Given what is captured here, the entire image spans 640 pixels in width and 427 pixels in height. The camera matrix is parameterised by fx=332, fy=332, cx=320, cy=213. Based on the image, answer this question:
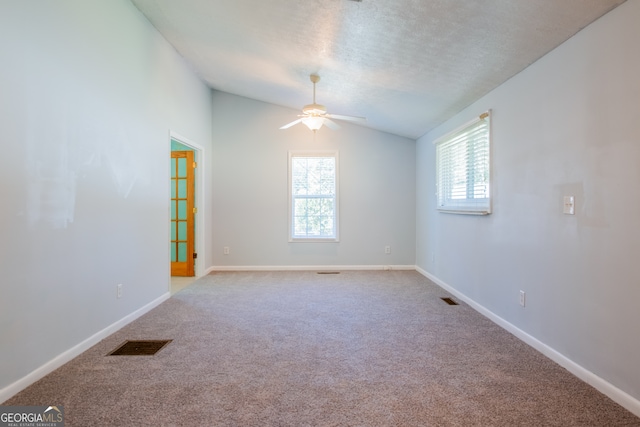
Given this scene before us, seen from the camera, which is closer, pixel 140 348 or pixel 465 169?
pixel 140 348

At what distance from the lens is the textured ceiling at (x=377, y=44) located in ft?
7.02

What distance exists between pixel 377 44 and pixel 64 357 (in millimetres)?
3334

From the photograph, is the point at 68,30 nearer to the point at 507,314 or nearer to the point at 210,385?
the point at 210,385

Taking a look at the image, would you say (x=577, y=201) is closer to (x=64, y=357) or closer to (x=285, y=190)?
(x=64, y=357)

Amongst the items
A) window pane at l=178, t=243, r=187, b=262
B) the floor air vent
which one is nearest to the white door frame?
window pane at l=178, t=243, r=187, b=262

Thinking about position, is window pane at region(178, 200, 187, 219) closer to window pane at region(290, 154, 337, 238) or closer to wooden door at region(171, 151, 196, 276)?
wooden door at region(171, 151, 196, 276)

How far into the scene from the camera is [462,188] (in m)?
3.90

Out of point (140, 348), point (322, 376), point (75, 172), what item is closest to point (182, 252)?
point (140, 348)

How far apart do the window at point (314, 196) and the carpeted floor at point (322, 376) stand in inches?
91.5

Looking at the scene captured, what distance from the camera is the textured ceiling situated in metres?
2.14

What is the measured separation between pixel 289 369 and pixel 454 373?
1072 millimetres

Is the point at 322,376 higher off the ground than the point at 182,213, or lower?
lower

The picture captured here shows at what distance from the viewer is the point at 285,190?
18.5ft

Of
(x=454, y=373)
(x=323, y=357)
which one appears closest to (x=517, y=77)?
(x=454, y=373)
